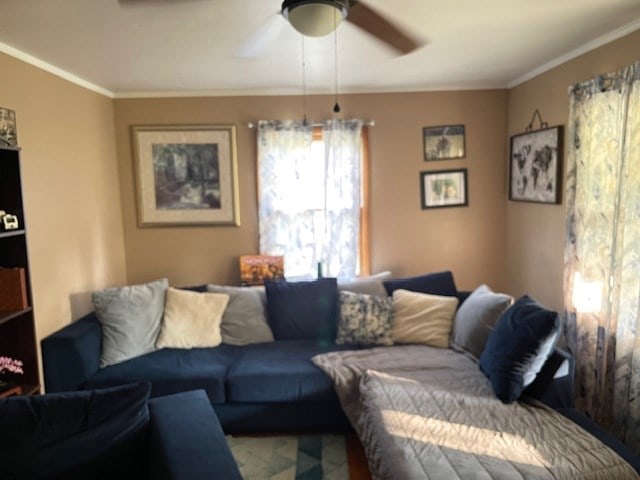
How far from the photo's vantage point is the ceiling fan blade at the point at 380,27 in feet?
6.77

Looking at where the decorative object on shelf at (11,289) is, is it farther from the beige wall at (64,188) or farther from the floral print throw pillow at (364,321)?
the floral print throw pillow at (364,321)

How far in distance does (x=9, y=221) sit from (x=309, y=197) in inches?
89.6

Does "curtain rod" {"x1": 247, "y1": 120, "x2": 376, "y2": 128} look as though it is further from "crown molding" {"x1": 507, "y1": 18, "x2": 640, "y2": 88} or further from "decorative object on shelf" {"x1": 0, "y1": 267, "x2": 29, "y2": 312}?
"decorative object on shelf" {"x1": 0, "y1": 267, "x2": 29, "y2": 312}

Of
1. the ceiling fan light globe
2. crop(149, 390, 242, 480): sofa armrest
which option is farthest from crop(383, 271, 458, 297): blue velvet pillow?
the ceiling fan light globe

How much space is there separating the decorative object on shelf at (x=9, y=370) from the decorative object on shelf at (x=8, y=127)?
1.12m

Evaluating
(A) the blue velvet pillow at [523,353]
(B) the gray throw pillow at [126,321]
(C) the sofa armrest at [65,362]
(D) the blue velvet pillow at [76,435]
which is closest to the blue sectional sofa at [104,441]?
(D) the blue velvet pillow at [76,435]

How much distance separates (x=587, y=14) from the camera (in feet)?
7.24

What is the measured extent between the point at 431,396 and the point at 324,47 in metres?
2.07

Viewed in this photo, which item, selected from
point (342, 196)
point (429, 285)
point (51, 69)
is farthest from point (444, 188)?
point (51, 69)

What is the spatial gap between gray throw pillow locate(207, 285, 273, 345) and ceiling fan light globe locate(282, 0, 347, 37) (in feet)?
6.37

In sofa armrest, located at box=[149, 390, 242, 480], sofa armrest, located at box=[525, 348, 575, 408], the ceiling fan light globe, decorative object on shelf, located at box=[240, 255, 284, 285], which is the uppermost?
the ceiling fan light globe

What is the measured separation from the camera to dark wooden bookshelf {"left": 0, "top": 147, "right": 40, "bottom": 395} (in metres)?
2.06

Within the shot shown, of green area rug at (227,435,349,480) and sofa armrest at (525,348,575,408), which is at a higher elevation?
sofa armrest at (525,348,575,408)

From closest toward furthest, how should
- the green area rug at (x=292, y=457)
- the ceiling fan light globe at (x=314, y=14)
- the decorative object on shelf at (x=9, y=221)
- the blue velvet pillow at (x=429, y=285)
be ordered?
the ceiling fan light globe at (x=314, y=14)
the decorative object on shelf at (x=9, y=221)
the green area rug at (x=292, y=457)
the blue velvet pillow at (x=429, y=285)
